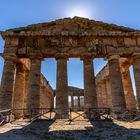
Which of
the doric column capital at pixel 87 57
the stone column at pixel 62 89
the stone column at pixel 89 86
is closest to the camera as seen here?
the stone column at pixel 62 89

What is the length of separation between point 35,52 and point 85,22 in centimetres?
685

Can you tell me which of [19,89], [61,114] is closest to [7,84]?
[19,89]

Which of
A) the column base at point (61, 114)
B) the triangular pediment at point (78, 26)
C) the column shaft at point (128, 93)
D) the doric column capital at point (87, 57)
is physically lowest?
the column base at point (61, 114)

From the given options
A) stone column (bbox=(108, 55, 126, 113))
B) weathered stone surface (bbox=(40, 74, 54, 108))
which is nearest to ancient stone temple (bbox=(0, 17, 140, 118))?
stone column (bbox=(108, 55, 126, 113))

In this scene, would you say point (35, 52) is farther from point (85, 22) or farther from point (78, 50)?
point (85, 22)

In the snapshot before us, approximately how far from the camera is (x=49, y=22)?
24.1 meters

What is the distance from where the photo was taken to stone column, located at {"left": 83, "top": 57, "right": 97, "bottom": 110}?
21.3 metres

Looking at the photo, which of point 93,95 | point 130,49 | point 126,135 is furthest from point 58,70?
point 126,135

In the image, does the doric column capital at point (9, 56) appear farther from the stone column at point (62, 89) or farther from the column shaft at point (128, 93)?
the column shaft at point (128, 93)

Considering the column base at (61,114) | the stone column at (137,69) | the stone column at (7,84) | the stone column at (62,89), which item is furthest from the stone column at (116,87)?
the stone column at (7,84)

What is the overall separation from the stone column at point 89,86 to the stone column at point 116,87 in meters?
1.98

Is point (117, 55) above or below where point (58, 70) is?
above

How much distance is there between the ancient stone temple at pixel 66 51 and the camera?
21.7 meters

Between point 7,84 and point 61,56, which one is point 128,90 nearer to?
point 61,56
